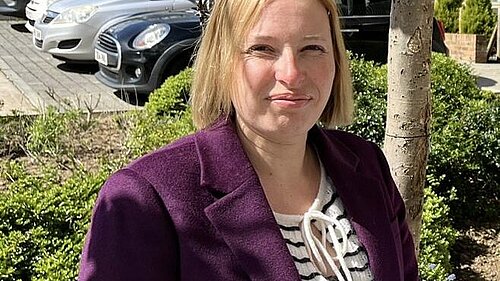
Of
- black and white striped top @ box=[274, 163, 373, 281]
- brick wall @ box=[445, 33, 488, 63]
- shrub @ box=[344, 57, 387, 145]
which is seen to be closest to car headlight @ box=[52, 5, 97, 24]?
shrub @ box=[344, 57, 387, 145]

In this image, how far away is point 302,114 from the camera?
5.80 feet

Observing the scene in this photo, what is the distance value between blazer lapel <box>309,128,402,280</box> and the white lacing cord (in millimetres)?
63

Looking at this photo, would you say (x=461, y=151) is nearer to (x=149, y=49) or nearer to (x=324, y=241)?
(x=324, y=241)

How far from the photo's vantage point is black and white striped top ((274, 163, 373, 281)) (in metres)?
1.78

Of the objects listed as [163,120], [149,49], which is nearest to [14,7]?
[149,49]

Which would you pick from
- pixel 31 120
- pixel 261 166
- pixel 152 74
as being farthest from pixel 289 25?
pixel 152 74

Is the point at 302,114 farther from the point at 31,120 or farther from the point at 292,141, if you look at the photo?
the point at 31,120

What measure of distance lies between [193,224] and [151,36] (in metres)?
6.51

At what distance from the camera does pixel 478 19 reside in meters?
14.1

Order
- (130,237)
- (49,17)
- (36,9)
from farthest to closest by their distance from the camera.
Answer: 1. (36,9)
2. (49,17)
3. (130,237)

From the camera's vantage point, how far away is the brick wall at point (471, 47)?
44.3 feet

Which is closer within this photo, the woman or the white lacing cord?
the woman

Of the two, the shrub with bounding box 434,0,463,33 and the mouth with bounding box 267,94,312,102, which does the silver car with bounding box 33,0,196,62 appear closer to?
the shrub with bounding box 434,0,463,33

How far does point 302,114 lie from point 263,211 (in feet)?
0.76
